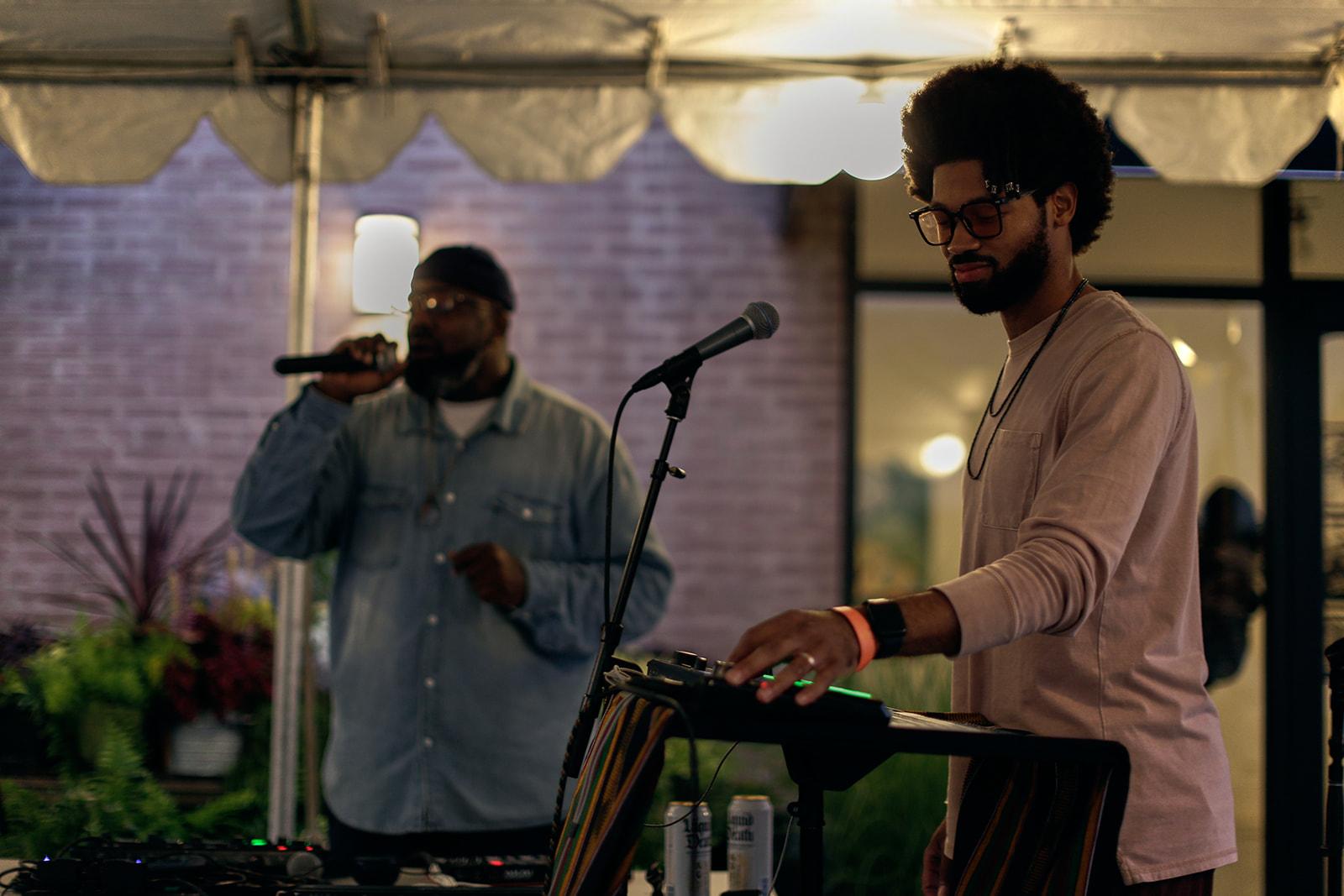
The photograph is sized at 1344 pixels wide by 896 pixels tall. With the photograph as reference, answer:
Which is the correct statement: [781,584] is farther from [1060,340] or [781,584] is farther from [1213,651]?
[1060,340]

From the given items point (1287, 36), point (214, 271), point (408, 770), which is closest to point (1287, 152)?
point (1287, 36)

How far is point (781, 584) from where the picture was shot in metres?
5.37

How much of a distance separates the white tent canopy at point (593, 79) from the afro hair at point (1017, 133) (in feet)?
3.82

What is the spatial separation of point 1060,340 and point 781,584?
366 cm

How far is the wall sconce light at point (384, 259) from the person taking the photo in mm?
4910

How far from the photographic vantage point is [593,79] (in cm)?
329

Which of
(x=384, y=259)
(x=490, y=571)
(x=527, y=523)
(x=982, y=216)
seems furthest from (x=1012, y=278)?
(x=384, y=259)

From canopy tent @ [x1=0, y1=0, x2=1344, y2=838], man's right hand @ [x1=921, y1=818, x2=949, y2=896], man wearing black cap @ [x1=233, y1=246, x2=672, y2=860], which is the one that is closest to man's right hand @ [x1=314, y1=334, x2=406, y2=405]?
man wearing black cap @ [x1=233, y1=246, x2=672, y2=860]

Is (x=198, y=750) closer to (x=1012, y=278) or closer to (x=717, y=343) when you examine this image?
(x=717, y=343)

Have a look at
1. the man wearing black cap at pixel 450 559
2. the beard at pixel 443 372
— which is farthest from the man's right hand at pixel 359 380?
the beard at pixel 443 372

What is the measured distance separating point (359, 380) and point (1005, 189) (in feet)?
5.62

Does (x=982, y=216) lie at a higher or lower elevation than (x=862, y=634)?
higher

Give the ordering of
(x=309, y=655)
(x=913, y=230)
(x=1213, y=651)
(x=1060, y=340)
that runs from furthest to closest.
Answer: (x=913, y=230) → (x=1213, y=651) → (x=309, y=655) → (x=1060, y=340)

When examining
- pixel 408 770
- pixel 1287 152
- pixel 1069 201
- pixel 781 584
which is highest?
pixel 1287 152
